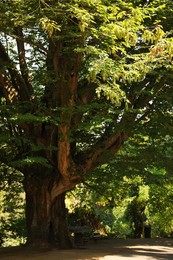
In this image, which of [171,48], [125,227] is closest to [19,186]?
[171,48]

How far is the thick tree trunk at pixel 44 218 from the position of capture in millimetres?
12508

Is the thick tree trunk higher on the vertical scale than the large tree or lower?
lower

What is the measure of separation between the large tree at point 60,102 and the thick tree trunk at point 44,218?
0.03m

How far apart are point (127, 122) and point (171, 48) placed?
5248 millimetres

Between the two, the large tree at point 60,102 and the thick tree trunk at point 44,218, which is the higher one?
the large tree at point 60,102

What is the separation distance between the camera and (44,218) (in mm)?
12703

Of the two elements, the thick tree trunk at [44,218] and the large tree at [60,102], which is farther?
the thick tree trunk at [44,218]

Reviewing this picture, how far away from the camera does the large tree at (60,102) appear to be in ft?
30.2

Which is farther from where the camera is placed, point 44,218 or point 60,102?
point 44,218

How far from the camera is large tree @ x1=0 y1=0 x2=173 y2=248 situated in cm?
921

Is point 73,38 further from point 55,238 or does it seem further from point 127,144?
point 127,144

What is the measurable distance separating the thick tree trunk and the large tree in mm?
32

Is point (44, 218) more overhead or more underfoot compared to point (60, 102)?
more underfoot

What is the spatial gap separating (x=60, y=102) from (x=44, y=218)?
4.00 metres
